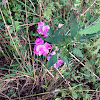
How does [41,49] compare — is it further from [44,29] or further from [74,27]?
[74,27]

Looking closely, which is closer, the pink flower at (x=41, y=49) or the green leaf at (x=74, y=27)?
the green leaf at (x=74, y=27)

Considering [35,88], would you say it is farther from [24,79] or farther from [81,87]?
[81,87]

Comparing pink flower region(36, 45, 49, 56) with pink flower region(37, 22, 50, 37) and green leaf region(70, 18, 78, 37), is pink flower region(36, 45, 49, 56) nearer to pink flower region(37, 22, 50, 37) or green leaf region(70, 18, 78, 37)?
pink flower region(37, 22, 50, 37)

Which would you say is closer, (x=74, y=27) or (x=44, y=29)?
(x=74, y=27)

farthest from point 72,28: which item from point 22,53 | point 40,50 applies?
point 22,53

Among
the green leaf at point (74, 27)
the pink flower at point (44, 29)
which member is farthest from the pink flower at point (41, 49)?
the green leaf at point (74, 27)

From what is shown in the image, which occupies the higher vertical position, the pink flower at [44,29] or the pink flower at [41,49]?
the pink flower at [44,29]

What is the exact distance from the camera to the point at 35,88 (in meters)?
1.08

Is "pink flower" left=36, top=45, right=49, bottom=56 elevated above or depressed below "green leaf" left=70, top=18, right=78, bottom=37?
below

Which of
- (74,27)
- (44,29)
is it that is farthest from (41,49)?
(74,27)

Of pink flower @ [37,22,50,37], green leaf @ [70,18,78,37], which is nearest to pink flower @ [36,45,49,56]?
pink flower @ [37,22,50,37]

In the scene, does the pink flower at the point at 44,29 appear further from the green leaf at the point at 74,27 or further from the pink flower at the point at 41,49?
the green leaf at the point at 74,27

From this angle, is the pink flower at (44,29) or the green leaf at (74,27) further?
the pink flower at (44,29)

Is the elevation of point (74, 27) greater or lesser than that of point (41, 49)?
greater
